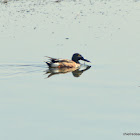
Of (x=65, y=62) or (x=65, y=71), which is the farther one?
(x=65, y=62)

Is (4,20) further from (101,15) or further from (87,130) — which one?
A: (87,130)

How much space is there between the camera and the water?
928 centimetres

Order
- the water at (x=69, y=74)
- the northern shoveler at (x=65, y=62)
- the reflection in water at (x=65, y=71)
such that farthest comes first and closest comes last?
the northern shoveler at (x=65, y=62)
the reflection in water at (x=65, y=71)
the water at (x=69, y=74)

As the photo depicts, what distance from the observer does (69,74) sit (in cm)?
1547

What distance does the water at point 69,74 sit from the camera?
9281 millimetres

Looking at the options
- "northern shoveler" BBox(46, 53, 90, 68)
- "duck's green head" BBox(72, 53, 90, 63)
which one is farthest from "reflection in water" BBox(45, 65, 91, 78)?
"duck's green head" BBox(72, 53, 90, 63)

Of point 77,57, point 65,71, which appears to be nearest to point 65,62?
point 65,71

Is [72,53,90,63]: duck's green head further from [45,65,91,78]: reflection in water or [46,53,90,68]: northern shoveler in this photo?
[45,65,91,78]: reflection in water

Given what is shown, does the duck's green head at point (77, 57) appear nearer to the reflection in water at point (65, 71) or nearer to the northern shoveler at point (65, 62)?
the northern shoveler at point (65, 62)

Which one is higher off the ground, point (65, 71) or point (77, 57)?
point (77, 57)

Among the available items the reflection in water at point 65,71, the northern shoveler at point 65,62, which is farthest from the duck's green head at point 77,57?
the reflection in water at point 65,71

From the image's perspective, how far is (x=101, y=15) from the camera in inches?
1094

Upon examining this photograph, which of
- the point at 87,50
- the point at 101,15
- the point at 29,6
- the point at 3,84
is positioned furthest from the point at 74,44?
the point at 29,6

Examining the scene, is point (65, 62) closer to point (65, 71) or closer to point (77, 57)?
point (65, 71)
